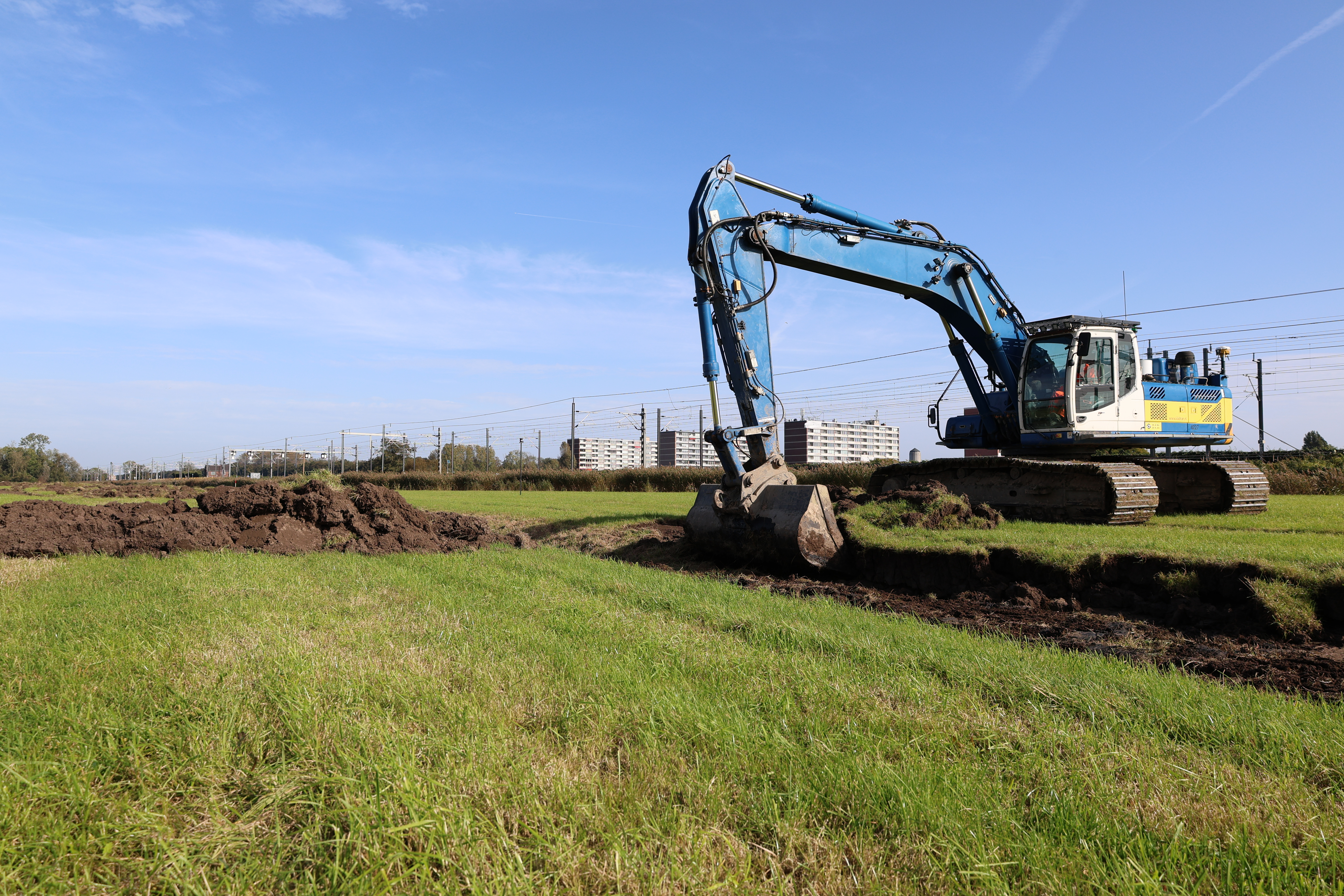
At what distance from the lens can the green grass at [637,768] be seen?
2.05 m

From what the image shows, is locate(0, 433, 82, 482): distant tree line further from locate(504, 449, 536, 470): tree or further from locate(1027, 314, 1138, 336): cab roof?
locate(1027, 314, 1138, 336): cab roof

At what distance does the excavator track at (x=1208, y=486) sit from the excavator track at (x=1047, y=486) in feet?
3.11

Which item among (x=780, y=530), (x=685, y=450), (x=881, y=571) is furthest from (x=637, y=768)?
(x=685, y=450)

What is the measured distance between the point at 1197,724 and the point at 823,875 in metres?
2.14

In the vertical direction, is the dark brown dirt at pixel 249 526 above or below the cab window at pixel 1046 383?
below

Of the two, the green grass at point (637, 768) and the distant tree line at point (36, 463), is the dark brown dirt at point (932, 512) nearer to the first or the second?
the green grass at point (637, 768)

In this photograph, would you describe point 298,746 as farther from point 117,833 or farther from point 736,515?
point 736,515

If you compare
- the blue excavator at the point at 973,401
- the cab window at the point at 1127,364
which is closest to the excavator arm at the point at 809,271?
the blue excavator at the point at 973,401

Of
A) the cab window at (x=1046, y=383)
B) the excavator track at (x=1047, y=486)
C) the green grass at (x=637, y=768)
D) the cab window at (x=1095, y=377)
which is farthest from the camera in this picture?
the cab window at (x=1046, y=383)

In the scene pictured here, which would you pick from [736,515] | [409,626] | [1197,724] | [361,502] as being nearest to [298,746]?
[409,626]

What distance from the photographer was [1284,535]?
324 inches

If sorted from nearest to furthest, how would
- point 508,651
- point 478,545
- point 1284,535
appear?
point 508,651 < point 1284,535 < point 478,545

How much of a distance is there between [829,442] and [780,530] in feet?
128

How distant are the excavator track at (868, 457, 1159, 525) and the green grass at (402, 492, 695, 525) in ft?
14.4
